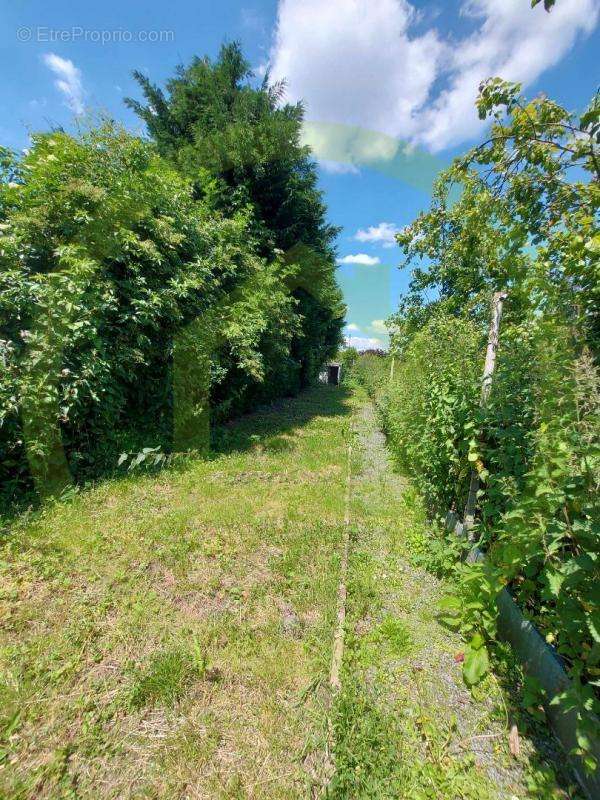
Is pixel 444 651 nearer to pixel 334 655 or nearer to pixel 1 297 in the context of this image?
pixel 334 655

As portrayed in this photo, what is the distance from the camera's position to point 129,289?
203 inches

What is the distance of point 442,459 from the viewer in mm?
3662

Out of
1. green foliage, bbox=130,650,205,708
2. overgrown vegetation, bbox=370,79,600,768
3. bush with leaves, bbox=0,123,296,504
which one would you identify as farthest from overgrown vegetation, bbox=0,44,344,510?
overgrown vegetation, bbox=370,79,600,768

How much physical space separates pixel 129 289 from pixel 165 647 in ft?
16.5

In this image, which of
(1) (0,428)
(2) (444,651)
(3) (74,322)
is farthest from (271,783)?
(3) (74,322)

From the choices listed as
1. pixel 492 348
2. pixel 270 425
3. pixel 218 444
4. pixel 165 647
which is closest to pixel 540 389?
pixel 492 348

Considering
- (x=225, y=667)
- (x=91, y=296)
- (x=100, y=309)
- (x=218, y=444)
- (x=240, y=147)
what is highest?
(x=240, y=147)

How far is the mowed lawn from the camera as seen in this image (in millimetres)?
1652

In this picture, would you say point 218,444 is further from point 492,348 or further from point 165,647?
point 492,348

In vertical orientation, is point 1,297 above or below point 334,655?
above

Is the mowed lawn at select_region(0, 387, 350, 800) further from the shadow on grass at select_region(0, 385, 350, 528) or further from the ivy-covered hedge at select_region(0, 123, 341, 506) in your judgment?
the ivy-covered hedge at select_region(0, 123, 341, 506)

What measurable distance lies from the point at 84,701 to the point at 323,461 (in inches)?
197

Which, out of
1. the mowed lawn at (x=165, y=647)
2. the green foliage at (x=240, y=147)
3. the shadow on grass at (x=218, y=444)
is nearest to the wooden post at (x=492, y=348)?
the mowed lawn at (x=165, y=647)

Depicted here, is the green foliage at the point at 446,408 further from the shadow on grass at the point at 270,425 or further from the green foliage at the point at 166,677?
the shadow on grass at the point at 270,425
